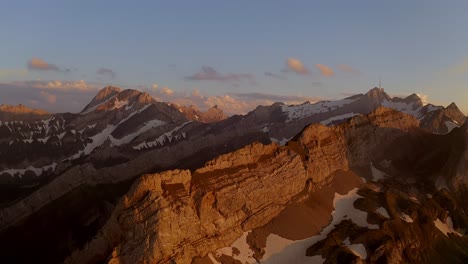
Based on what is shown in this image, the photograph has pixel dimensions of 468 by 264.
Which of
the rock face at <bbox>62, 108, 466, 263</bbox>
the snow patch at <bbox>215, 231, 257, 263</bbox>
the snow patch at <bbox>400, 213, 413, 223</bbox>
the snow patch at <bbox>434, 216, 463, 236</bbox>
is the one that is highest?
the rock face at <bbox>62, 108, 466, 263</bbox>

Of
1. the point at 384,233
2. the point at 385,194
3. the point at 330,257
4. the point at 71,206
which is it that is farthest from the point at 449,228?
the point at 71,206

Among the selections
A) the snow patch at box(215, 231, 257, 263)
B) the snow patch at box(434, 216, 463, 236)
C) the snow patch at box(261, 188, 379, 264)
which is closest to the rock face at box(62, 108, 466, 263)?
the snow patch at box(215, 231, 257, 263)

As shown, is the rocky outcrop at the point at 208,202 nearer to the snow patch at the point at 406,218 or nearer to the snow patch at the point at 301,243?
the snow patch at the point at 301,243

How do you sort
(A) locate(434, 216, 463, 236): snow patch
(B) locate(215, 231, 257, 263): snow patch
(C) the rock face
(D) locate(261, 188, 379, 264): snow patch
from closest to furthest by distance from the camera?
(C) the rock face → (B) locate(215, 231, 257, 263): snow patch → (D) locate(261, 188, 379, 264): snow patch → (A) locate(434, 216, 463, 236): snow patch

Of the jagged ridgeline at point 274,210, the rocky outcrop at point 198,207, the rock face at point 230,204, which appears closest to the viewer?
the rocky outcrop at point 198,207

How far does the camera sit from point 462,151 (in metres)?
194

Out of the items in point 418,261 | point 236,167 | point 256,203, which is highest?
point 236,167

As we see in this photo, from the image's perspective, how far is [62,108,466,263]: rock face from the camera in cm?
10656

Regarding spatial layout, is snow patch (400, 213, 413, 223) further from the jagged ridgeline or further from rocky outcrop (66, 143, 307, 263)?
rocky outcrop (66, 143, 307, 263)

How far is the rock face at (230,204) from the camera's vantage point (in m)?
107

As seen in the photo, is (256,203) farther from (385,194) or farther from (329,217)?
(385,194)

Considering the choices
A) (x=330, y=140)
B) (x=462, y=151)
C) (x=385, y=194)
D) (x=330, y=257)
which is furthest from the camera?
(x=462, y=151)

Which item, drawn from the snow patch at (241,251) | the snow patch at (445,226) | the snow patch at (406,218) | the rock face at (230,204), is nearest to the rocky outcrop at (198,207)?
the rock face at (230,204)

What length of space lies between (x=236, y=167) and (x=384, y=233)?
42151 millimetres
